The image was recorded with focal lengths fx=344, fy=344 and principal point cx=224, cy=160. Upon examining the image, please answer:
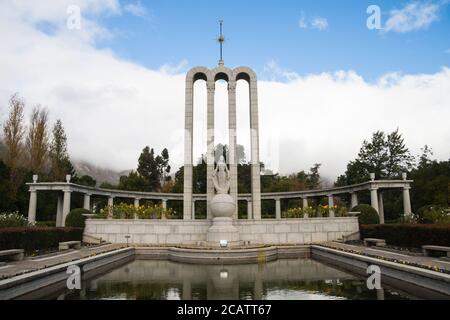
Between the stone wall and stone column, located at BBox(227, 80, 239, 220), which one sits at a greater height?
stone column, located at BBox(227, 80, 239, 220)

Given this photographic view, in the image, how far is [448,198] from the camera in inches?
1229

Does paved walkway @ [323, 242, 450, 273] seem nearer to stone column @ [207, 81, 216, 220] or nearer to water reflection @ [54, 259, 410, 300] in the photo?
water reflection @ [54, 259, 410, 300]

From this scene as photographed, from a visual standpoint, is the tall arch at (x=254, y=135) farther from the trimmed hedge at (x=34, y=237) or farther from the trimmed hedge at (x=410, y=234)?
the trimmed hedge at (x=34, y=237)

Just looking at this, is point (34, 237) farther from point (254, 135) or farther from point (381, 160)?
point (381, 160)

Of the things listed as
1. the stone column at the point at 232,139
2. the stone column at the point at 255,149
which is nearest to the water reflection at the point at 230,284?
the stone column at the point at 255,149

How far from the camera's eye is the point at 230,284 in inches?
358

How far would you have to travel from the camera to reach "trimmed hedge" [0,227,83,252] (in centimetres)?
1371

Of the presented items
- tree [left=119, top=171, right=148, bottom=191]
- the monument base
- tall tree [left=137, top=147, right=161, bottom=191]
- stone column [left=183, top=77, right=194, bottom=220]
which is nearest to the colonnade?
stone column [left=183, top=77, right=194, bottom=220]

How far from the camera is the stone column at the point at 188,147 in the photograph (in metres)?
24.8

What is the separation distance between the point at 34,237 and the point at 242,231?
10967mm

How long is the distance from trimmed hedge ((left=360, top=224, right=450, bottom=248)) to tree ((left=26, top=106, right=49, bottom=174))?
34.1 m

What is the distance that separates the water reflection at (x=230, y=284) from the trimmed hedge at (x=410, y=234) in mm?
5173
